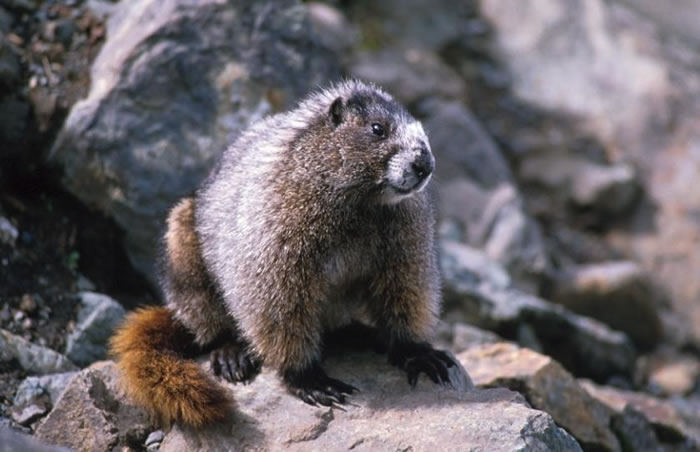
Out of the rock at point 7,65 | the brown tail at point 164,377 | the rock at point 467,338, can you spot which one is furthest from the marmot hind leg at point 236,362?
the rock at point 7,65

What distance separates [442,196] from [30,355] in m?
6.75

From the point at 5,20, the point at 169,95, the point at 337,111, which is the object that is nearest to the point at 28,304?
the point at 169,95

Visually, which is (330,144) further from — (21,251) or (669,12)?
(669,12)

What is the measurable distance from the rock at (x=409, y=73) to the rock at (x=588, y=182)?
187 cm

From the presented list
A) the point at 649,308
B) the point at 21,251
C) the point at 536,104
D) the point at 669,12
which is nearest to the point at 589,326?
the point at 649,308

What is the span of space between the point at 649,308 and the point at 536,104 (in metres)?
4.20

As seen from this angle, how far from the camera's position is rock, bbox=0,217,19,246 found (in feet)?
27.6

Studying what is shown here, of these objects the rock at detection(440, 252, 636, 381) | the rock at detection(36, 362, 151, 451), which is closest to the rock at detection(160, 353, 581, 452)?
the rock at detection(36, 362, 151, 451)

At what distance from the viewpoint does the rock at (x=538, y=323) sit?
1034 cm

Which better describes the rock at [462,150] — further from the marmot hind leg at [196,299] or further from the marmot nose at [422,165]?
the marmot nose at [422,165]

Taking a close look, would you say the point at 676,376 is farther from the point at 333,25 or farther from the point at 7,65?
the point at 7,65

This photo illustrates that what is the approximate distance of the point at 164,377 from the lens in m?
6.25

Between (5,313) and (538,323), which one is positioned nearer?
(5,313)

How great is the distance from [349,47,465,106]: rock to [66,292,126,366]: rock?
21.1ft
